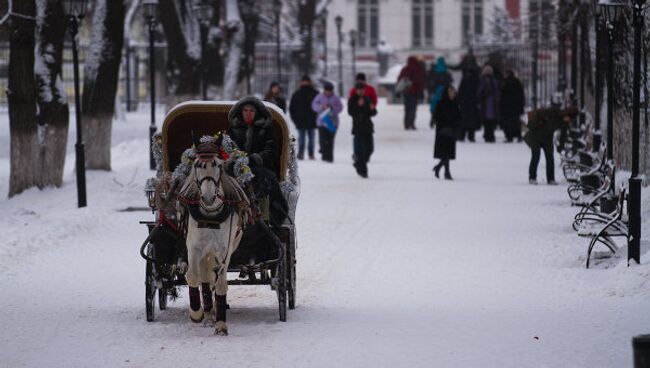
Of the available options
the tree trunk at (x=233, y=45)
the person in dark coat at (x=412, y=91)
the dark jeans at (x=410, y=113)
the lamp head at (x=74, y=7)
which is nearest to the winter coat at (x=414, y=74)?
the person in dark coat at (x=412, y=91)

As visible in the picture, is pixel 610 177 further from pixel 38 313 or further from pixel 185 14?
pixel 185 14

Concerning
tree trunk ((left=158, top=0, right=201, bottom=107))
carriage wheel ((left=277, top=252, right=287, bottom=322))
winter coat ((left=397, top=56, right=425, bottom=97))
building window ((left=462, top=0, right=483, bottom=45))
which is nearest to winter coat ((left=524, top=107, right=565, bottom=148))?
tree trunk ((left=158, top=0, right=201, bottom=107))

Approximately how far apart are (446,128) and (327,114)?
14.4 feet

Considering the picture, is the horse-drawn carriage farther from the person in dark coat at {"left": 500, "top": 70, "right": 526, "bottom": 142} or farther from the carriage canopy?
the person in dark coat at {"left": 500, "top": 70, "right": 526, "bottom": 142}

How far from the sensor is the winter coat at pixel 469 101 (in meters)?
37.1

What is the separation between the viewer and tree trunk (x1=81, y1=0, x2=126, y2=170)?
26.5 meters

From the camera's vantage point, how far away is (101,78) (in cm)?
2683

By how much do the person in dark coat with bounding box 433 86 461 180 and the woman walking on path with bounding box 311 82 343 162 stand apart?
376 centimetres

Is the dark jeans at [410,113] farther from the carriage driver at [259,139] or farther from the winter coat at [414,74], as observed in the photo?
the carriage driver at [259,139]

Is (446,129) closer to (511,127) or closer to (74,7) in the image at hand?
(74,7)

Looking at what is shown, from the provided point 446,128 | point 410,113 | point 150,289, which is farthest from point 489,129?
point 150,289

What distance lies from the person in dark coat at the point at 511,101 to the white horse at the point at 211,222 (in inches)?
987

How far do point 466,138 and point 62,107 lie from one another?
16647mm

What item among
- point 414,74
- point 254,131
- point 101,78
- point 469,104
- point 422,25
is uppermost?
point 422,25
